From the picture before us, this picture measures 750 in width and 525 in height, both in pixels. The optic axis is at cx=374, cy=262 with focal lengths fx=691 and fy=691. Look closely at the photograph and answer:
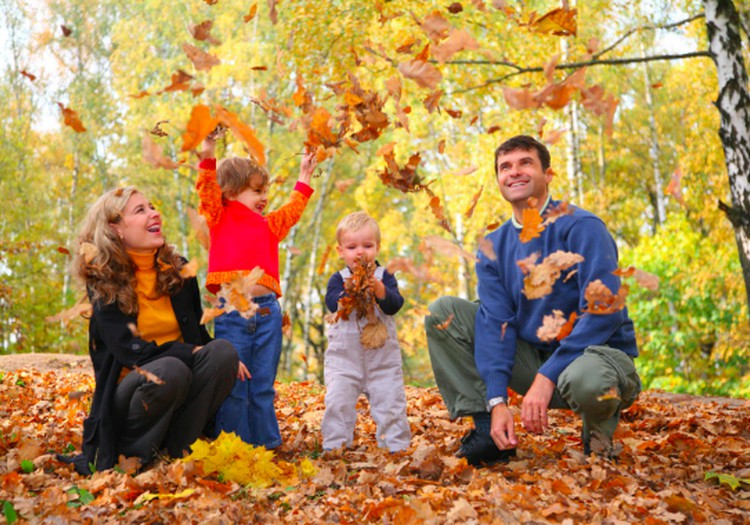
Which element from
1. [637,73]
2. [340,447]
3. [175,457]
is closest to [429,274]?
[340,447]

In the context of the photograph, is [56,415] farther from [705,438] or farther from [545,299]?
[705,438]

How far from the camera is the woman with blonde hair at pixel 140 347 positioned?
3143 mm

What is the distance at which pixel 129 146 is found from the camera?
18.7 metres

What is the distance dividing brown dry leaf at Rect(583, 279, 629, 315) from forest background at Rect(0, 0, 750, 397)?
747 mm

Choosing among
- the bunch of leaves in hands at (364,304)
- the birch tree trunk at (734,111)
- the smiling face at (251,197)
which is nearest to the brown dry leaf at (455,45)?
the bunch of leaves in hands at (364,304)

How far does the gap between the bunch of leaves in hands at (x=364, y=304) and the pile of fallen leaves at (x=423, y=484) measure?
58 cm

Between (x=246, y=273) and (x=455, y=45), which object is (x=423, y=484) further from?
(x=455, y=45)

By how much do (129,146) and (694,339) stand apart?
1464 cm

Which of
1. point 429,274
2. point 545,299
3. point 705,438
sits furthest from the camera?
point 705,438

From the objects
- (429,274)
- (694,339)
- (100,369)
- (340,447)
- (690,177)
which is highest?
(690,177)

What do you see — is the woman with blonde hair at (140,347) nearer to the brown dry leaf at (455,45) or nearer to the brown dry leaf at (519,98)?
the brown dry leaf at (455,45)

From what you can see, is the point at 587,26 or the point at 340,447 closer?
the point at 340,447

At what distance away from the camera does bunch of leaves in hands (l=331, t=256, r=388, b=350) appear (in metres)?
3.52

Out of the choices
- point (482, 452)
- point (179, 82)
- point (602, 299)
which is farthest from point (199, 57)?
point (482, 452)
